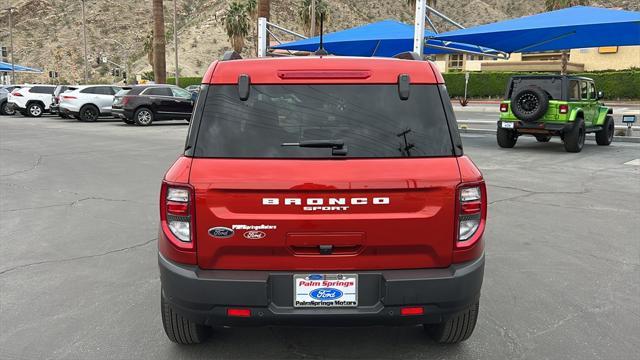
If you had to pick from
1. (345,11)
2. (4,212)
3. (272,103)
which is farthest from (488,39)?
(345,11)

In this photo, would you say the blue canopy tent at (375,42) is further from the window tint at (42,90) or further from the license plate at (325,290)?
the window tint at (42,90)

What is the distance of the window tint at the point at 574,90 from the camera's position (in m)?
14.0

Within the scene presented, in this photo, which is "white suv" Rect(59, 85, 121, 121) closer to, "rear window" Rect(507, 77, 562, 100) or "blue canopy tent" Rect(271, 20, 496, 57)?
"blue canopy tent" Rect(271, 20, 496, 57)

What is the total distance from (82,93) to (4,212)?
18965 millimetres

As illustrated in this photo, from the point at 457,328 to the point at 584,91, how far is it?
13.3m

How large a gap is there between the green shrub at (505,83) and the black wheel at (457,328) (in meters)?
41.6

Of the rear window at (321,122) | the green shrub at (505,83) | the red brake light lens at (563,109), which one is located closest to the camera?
the rear window at (321,122)

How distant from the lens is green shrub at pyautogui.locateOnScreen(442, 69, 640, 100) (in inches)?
1636

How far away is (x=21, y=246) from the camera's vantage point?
582 centimetres

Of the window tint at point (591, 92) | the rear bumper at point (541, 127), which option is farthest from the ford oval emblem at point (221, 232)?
the window tint at point (591, 92)

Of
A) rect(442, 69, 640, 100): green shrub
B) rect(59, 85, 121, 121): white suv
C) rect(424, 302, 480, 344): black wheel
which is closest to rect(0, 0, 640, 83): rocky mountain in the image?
rect(442, 69, 640, 100): green shrub

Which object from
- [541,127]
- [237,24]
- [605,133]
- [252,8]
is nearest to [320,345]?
[541,127]

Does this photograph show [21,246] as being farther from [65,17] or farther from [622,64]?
[65,17]

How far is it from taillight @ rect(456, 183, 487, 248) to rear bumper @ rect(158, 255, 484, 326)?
21 cm
